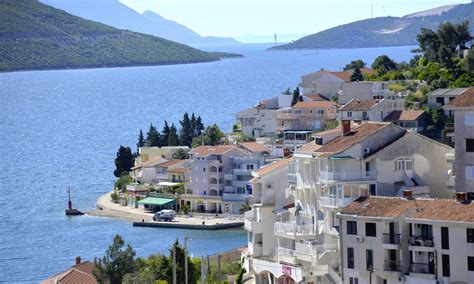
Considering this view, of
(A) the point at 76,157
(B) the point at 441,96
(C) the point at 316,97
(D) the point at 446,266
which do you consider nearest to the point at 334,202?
(D) the point at 446,266

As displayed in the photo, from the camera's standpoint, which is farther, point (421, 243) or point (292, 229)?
point (292, 229)

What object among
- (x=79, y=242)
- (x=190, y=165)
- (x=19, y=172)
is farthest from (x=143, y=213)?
(x=19, y=172)

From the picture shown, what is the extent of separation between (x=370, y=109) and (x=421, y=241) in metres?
26.4

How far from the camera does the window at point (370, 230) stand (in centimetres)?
2661

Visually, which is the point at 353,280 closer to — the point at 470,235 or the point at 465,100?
the point at 470,235

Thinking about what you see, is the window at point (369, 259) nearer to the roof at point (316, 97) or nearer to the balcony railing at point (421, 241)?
the balcony railing at point (421, 241)

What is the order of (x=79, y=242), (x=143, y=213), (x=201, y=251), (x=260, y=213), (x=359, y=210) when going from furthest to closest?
1. (x=143, y=213)
2. (x=79, y=242)
3. (x=201, y=251)
4. (x=260, y=213)
5. (x=359, y=210)

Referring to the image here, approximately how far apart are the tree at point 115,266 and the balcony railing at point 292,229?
606cm

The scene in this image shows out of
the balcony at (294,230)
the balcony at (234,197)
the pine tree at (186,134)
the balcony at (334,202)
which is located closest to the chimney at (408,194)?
the balcony at (334,202)

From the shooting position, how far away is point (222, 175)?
6128 cm

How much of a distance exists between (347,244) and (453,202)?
229cm

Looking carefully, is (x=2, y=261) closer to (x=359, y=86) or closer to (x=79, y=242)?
(x=79, y=242)

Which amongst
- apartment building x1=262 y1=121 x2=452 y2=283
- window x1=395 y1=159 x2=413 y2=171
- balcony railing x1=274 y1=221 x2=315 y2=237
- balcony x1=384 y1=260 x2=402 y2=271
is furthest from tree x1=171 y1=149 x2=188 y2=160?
balcony x1=384 y1=260 x2=402 y2=271

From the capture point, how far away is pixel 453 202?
26.1 m
